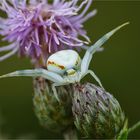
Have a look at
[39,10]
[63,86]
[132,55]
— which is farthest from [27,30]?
[132,55]

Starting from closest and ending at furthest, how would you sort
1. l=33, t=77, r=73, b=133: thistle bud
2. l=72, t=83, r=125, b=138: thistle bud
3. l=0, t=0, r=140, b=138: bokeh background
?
l=72, t=83, r=125, b=138: thistle bud, l=33, t=77, r=73, b=133: thistle bud, l=0, t=0, r=140, b=138: bokeh background

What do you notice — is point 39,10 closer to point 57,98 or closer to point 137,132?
point 57,98

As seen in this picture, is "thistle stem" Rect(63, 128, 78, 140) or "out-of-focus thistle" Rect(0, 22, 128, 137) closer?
"out-of-focus thistle" Rect(0, 22, 128, 137)

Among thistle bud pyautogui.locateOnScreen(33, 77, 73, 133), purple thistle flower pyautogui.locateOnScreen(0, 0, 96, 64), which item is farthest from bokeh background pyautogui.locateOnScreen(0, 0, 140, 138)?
thistle bud pyautogui.locateOnScreen(33, 77, 73, 133)

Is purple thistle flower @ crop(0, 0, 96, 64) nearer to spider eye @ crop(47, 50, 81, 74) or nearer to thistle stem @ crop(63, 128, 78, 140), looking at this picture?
spider eye @ crop(47, 50, 81, 74)

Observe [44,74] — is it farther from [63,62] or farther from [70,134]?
[70,134]

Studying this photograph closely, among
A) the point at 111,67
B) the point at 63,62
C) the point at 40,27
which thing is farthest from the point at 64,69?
the point at 111,67
